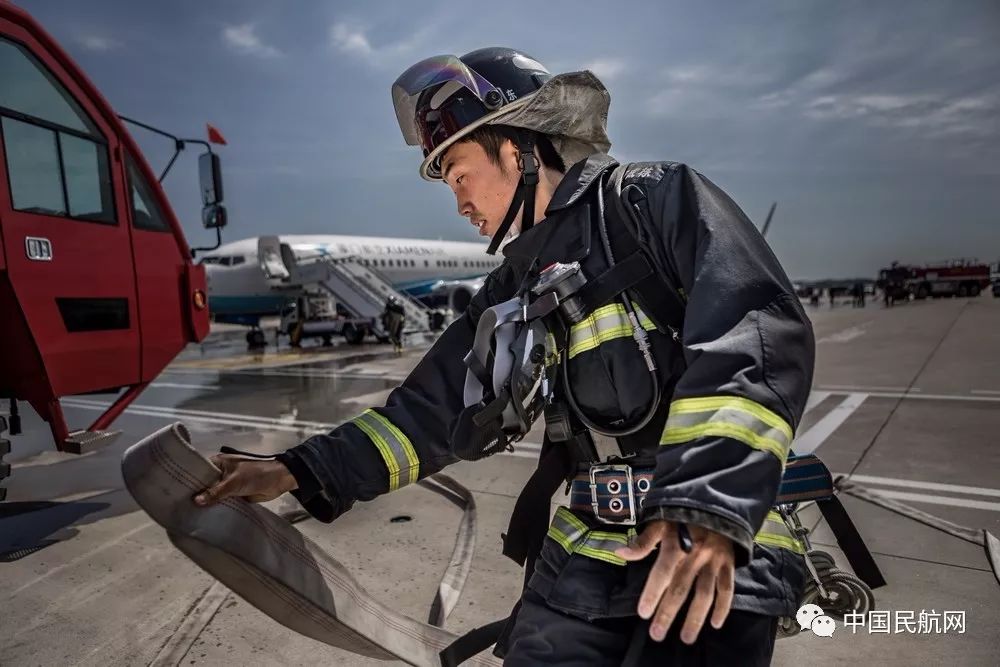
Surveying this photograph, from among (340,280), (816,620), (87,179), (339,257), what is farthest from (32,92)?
(339,257)

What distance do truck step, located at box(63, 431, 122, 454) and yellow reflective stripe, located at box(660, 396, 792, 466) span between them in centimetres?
480

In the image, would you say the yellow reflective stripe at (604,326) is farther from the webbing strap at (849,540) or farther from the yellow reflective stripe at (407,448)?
the webbing strap at (849,540)

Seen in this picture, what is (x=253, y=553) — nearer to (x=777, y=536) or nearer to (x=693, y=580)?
(x=693, y=580)

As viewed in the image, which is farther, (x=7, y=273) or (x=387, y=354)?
(x=387, y=354)

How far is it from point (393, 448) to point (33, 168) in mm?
4138

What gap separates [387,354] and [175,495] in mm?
14711

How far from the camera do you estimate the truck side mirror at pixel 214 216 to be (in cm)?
606

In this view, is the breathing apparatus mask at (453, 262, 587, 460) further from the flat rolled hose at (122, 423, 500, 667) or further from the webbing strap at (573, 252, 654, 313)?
the flat rolled hose at (122, 423, 500, 667)

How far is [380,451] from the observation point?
1.78 meters

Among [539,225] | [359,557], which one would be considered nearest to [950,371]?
[359,557]

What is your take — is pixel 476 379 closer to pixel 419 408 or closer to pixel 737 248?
pixel 419 408

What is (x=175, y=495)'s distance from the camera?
1352mm

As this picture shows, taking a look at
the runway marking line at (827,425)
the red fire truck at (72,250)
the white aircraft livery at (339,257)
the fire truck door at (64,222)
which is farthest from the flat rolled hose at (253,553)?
the white aircraft livery at (339,257)

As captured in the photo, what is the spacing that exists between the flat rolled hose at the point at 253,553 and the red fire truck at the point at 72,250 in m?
3.29
